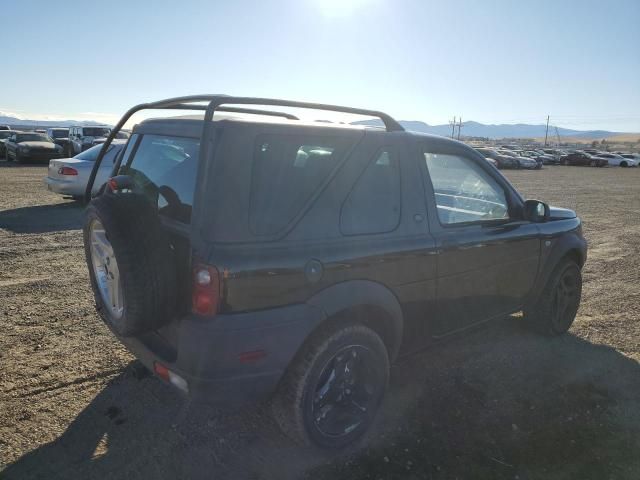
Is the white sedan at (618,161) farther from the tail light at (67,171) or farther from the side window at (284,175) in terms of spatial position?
the side window at (284,175)

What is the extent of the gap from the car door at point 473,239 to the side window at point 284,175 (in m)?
0.86

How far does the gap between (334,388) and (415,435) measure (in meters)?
0.66

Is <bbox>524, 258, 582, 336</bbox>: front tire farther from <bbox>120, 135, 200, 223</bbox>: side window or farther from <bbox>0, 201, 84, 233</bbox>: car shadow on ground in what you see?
<bbox>0, 201, 84, 233</bbox>: car shadow on ground

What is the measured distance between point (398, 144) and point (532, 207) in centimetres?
149

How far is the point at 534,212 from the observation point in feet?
12.6

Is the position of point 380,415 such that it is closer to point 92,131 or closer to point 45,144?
point 45,144

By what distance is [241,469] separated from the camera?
2.67 meters

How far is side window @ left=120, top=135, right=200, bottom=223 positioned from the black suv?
12 millimetres

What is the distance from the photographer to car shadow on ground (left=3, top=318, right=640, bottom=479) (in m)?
2.69

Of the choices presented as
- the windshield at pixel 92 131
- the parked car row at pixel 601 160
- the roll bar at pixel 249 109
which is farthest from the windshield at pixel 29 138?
the parked car row at pixel 601 160

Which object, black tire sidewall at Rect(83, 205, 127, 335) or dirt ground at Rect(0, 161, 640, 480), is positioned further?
dirt ground at Rect(0, 161, 640, 480)

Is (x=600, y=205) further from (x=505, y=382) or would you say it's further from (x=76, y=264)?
(x=76, y=264)

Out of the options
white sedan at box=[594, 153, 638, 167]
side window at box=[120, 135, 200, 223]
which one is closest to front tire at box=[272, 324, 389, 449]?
side window at box=[120, 135, 200, 223]

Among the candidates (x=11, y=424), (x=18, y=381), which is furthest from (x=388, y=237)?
(x=18, y=381)
